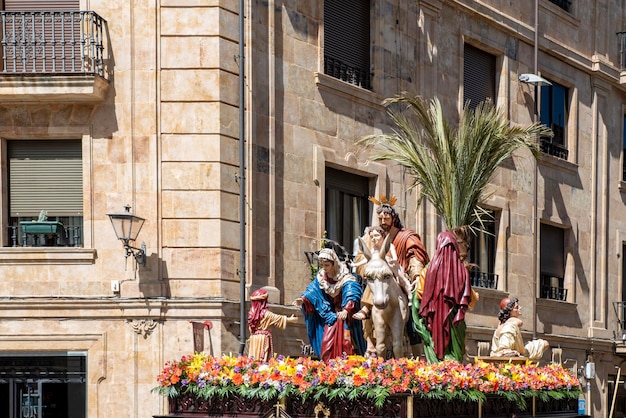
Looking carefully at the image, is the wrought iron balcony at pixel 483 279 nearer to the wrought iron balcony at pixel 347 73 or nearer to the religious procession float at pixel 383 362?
the wrought iron balcony at pixel 347 73

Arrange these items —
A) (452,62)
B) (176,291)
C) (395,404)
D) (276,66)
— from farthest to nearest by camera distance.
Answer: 1. (452,62)
2. (276,66)
3. (176,291)
4. (395,404)

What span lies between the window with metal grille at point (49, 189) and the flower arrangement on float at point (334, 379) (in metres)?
5.81

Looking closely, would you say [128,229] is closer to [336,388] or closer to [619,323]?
[336,388]

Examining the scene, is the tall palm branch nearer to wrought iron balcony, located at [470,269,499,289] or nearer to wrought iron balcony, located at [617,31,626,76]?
wrought iron balcony, located at [470,269,499,289]

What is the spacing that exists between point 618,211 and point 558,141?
3.36 meters

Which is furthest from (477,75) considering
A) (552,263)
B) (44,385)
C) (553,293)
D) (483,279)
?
(44,385)

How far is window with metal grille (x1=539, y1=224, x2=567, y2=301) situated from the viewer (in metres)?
29.1

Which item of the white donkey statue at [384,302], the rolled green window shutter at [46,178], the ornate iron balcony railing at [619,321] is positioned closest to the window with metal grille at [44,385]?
the rolled green window shutter at [46,178]

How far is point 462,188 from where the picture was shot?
19391 mm

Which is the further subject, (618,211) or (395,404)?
(618,211)

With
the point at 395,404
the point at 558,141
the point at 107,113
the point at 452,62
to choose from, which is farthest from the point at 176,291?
the point at 558,141

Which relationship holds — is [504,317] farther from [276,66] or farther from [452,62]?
[452,62]

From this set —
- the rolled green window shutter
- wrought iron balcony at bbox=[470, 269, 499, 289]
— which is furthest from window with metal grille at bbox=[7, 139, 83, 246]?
wrought iron balcony at bbox=[470, 269, 499, 289]

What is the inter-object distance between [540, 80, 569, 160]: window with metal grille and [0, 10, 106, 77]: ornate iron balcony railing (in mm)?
12560
